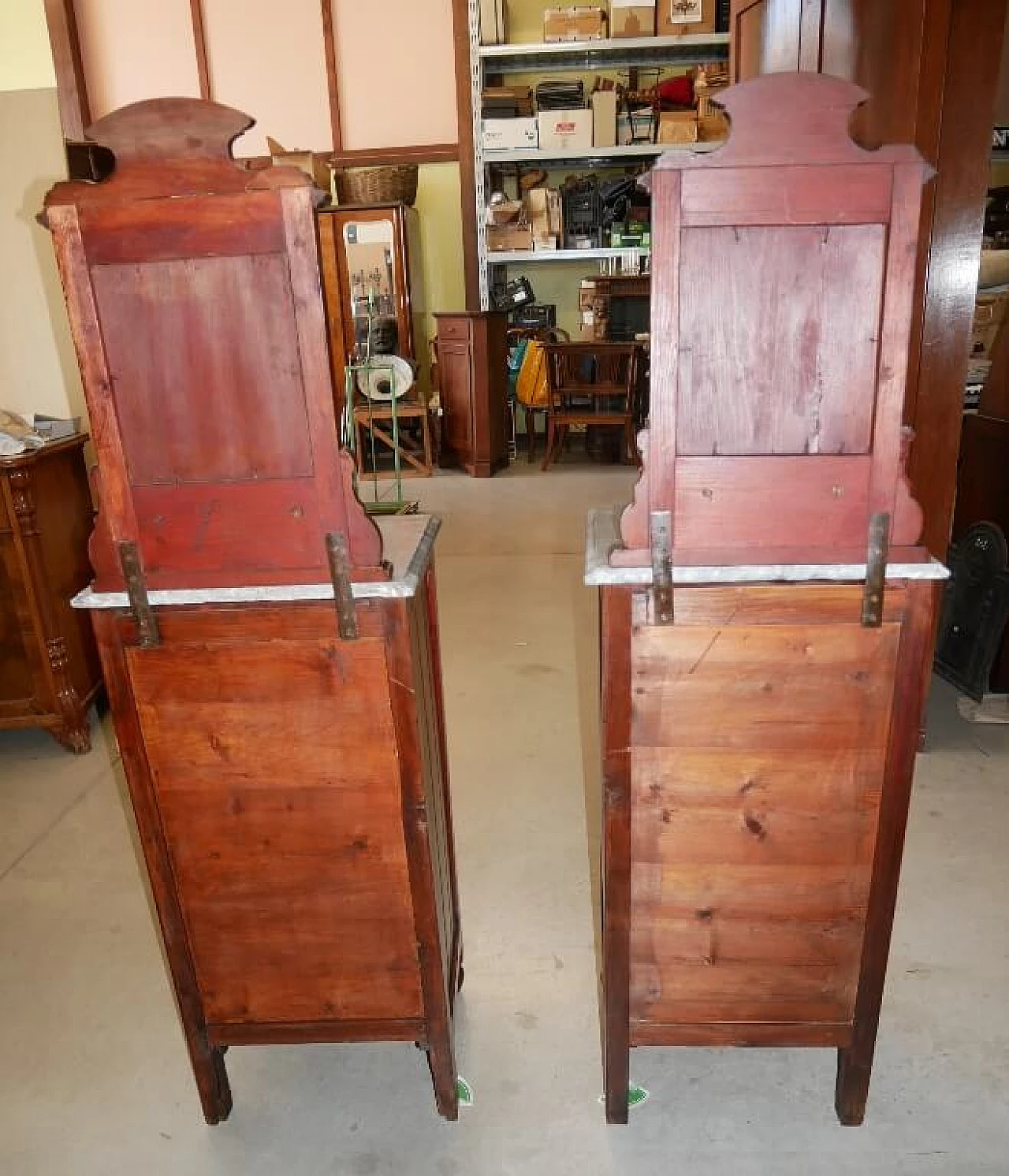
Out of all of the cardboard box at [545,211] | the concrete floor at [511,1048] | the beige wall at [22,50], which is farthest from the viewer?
the cardboard box at [545,211]

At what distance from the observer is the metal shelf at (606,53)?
20.2 feet

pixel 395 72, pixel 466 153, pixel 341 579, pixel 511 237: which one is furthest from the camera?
pixel 395 72

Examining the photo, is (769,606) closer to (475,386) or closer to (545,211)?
(475,386)

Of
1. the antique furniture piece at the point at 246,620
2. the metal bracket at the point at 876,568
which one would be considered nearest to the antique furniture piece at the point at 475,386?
the antique furniture piece at the point at 246,620

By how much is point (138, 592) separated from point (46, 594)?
163cm

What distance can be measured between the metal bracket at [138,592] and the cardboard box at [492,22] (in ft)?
21.6

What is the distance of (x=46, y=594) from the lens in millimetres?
2584

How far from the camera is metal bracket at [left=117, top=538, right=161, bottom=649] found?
1.17m

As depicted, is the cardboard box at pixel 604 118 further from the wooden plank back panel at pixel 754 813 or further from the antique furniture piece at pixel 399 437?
the wooden plank back panel at pixel 754 813

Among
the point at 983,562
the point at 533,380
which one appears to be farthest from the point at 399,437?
the point at 983,562

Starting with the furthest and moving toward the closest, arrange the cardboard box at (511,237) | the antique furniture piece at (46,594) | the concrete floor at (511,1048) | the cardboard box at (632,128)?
1. the cardboard box at (511,237)
2. the cardboard box at (632,128)
3. the antique furniture piece at (46,594)
4. the concrete floor at (511,1048)

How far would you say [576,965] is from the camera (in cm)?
182

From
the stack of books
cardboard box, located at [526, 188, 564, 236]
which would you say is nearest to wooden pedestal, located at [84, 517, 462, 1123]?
cardboard box, located at [526, 188, 564, 236]

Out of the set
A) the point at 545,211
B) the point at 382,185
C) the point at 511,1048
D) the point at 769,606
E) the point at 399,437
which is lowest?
the point at 511,1048
